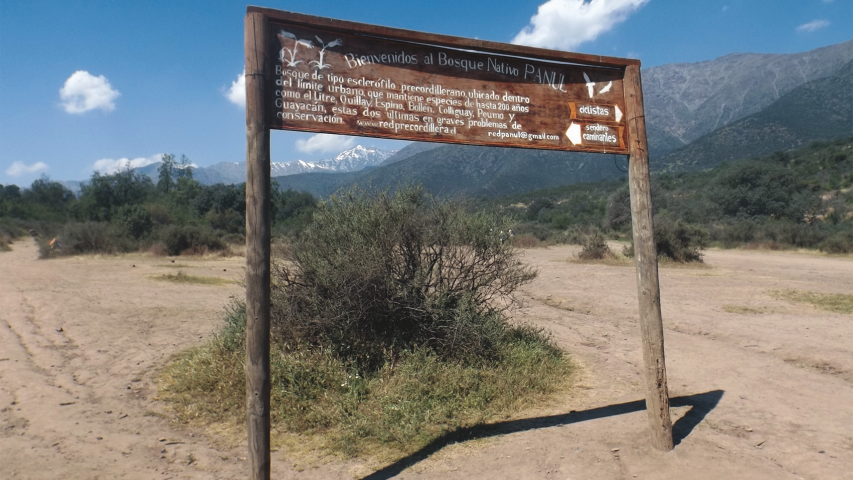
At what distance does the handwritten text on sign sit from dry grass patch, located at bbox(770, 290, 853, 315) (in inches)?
339

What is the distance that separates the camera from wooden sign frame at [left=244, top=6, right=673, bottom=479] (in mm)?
3428

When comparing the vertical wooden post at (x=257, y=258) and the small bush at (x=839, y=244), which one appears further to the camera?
the small bush at (x=839, y=244)

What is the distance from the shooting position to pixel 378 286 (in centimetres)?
560

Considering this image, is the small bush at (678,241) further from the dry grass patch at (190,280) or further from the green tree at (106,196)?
the green tree at (106,196)

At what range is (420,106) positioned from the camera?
398 centimetres

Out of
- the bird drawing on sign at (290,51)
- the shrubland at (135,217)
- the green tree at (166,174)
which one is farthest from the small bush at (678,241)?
the green tree at (166,174)

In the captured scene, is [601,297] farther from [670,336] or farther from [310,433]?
[310,433]

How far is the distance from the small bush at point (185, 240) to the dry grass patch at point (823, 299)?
21.2 meters

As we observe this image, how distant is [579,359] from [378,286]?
9.91 feet

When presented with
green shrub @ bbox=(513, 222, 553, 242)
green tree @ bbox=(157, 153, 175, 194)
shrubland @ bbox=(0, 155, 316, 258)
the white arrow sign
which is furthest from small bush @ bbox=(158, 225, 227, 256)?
green tree @ bbox=(157, 153, 175, 194)

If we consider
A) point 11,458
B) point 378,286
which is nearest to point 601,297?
point 378,286

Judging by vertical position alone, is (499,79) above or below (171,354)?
above

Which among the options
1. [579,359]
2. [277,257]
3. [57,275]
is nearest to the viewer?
[277,257]

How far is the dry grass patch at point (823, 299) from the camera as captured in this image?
10.5 metres
